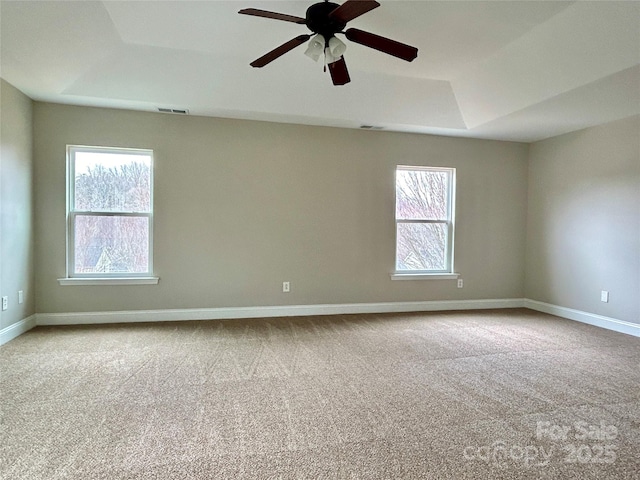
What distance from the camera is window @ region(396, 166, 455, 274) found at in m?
4.91

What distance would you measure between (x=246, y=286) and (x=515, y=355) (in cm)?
297

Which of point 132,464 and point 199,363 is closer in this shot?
point 132,464

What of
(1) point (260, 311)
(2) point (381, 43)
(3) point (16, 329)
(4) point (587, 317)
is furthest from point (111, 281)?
(4) point (587, 317)

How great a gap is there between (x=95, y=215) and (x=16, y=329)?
53.5 inches

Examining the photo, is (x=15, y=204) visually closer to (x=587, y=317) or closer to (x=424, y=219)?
(x=424, y=219)

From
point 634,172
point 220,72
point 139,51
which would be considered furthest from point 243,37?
point 634,172

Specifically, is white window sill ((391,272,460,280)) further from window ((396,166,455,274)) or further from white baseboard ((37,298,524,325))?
white baseboard ((37,298,524,325))

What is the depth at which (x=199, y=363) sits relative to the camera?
2.90 meters

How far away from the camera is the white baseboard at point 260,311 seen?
4.02 m

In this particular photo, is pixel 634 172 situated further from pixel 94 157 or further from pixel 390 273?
pixel 94 157

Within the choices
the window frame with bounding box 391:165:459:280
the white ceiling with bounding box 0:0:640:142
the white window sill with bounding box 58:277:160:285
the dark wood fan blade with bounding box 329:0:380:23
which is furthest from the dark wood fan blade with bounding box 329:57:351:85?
Answer: the white window sill with bounding box 58:277:160:285

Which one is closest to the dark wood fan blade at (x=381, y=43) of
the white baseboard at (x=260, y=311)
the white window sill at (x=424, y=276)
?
the white window sill at (x=424, y=276)

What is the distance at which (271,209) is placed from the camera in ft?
14.7

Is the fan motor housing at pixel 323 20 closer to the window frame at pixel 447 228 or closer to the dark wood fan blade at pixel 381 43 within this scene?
the dark wood fan blade at pixel 381 43
